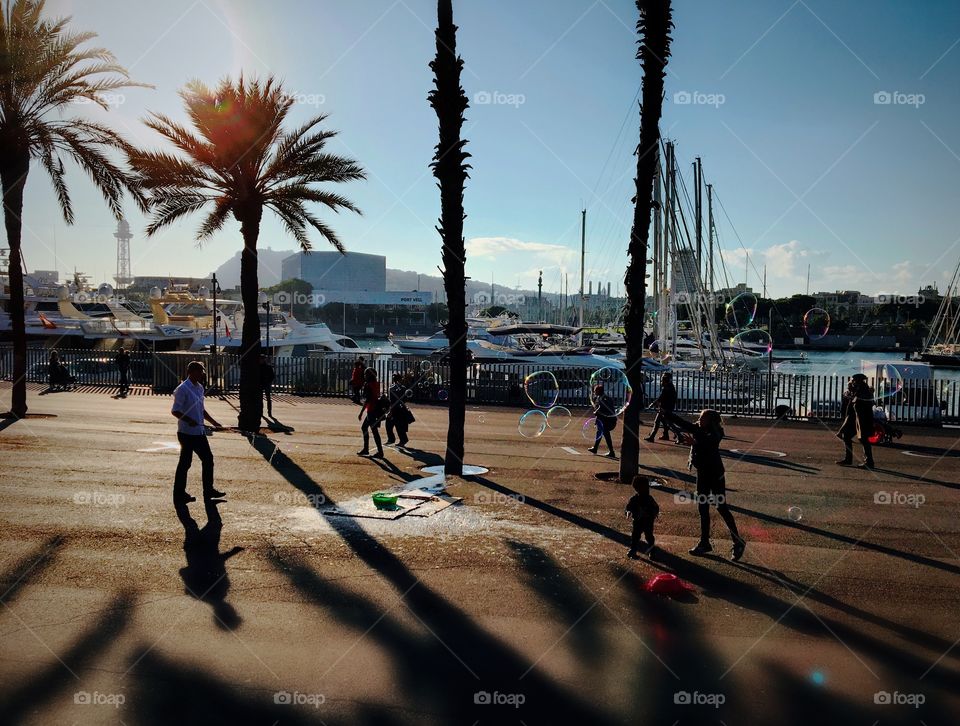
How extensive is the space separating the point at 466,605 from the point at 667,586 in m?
2.04

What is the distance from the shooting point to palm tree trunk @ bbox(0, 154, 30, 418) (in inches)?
750

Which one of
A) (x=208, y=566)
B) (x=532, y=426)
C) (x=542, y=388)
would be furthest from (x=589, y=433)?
(x=208, y=566)

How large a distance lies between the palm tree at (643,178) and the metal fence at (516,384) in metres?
10.2

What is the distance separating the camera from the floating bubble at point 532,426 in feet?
61.5

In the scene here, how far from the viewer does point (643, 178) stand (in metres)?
12.7

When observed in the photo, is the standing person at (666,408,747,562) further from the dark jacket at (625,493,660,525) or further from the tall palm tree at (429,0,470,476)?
the tall palm tree at (429,0,470,476)

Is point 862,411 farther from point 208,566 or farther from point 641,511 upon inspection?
point 208,566

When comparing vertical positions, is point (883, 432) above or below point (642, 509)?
below

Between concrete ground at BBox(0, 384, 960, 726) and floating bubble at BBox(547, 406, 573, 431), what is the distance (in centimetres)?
705

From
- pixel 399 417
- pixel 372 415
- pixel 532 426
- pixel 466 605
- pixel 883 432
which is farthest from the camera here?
pixel 532 426

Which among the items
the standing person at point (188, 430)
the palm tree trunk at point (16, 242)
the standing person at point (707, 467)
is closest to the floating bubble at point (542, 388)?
the palm tree trunk at point (16, 242)

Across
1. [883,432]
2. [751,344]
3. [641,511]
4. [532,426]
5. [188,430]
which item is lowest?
[532,426]

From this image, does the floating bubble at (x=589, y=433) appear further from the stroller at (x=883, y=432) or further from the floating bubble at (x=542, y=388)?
the stroller at (x=883, y=432)

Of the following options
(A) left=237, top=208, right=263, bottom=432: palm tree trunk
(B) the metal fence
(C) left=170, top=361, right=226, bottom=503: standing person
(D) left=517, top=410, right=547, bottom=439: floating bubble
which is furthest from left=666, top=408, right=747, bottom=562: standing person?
(B) the metal fence
